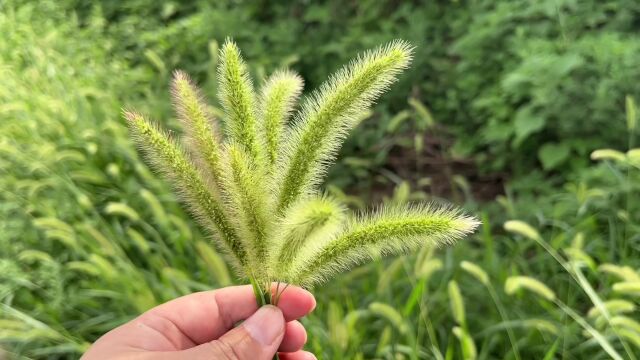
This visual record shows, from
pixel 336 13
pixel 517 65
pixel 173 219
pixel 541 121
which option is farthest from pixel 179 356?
pixel 336 13

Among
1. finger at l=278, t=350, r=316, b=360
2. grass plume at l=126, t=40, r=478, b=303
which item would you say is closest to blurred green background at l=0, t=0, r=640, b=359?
finger at l=278, t=350, r=316, b=360

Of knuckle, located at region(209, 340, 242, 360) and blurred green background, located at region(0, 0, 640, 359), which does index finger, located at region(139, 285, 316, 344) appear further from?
blurred green background, located at region(0, 0, 640, 359)

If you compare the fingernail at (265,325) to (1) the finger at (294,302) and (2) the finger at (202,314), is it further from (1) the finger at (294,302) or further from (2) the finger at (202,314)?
(2) the finger at (202,314)

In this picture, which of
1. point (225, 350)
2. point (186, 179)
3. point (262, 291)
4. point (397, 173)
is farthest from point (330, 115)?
point (397, 173)

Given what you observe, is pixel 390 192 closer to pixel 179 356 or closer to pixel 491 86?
pixel 491 86

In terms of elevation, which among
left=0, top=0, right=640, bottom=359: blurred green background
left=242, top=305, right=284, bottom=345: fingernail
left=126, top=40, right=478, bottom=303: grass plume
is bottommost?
left=0, top=0, right=640, bottom=359: blurred green background

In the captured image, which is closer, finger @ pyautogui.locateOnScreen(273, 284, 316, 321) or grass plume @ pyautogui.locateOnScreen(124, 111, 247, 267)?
grass plume @ pyautogui.locateOnScreen(124, 111, 247, 267)

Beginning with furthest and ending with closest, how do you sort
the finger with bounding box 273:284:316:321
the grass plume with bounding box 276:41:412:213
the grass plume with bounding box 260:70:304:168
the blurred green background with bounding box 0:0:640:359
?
the blurred green background with bounding box 0:0:640:359, the finger with bounding box 273:284:316:321, the grass plume with bounding box 260:70:304:168, the grass plume with bounding box 276:41:412:213
